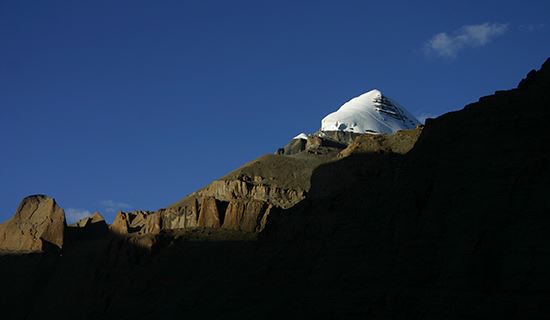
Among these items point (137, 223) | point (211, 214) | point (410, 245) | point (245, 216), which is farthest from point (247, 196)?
point (410, 245)

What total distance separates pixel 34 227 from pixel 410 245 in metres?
102

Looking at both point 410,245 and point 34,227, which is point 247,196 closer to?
point 34,227

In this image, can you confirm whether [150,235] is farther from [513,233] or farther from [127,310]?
[513,233]

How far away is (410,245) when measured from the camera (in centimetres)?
7850

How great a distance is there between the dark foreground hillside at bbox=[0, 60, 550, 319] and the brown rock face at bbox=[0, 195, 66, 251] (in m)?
51.1

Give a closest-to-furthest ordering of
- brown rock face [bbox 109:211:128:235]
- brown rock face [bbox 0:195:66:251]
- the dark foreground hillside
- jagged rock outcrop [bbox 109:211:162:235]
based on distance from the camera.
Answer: the dark foreground hillside < jagged rock outcrop [bbox 109:211:162:235] < brown rock face [bbox 109:211:128:235] < brown rock face [bbox 0:195:66:251]

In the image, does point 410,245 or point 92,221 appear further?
point 92,221

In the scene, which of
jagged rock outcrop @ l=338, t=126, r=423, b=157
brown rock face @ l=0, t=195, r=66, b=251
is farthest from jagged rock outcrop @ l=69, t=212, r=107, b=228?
jagged rock outcrop @ l=338, t=126, r=423, b=157

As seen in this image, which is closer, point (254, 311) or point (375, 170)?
point (254, 311)

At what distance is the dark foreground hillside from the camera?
224 ft

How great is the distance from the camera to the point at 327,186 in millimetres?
114250

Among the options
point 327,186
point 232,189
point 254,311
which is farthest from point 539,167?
point 232,189

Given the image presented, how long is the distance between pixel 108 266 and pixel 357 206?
5053cm

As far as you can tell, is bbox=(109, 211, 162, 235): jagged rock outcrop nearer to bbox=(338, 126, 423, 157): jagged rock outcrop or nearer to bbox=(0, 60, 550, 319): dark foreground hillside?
bbox=(0, 60, 550, 319): dark foreground hillside
